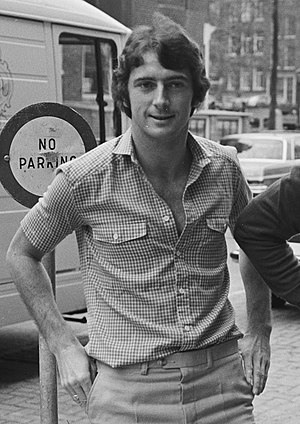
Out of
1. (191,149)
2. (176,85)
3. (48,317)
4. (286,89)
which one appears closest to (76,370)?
(48,317)

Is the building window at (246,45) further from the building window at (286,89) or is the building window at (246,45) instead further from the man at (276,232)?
the man at (276,232)

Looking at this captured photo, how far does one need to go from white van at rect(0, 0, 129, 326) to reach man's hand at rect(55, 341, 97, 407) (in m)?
4.33

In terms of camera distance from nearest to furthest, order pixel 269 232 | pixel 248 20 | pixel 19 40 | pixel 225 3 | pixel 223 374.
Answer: pixel 269 232
pixel 223 374
pixel 19 40
pixel 225 3
pixel 248 20

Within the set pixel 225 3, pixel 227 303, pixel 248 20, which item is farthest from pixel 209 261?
pixel 248 20

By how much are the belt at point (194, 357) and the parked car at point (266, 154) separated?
47.1 ft

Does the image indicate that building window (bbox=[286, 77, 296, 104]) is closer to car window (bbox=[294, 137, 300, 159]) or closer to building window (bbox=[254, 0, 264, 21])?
building window (bbox=[254, 0, 264, 21])

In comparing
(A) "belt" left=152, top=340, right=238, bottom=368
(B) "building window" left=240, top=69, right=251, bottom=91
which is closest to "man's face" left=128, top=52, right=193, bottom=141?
(A) "belt" left=152, top=340, right=238, bottom=368

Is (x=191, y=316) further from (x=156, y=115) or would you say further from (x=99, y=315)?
(x=156, y=115)

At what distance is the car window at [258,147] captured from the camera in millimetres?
19672

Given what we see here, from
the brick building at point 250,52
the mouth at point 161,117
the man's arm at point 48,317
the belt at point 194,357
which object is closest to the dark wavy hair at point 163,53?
the mouth at point 161,117

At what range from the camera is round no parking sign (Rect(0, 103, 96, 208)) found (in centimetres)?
458

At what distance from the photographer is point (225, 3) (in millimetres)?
58188

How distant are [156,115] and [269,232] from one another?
471 millimetres

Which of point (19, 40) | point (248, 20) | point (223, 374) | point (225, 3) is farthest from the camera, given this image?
point (248, 20)
